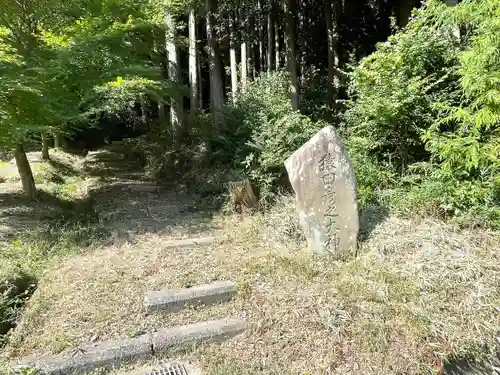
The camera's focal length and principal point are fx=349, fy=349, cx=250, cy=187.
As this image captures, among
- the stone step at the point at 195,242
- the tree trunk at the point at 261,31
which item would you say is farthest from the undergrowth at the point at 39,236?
the tree trunk at the point at 261,31

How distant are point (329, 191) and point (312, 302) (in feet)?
4.03

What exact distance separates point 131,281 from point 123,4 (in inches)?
209

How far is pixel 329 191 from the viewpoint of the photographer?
3789mm

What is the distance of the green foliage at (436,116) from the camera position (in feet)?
12.1

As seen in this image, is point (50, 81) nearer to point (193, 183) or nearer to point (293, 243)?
point (193, 183)

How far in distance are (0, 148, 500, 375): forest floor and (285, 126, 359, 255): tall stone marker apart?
22 centimetres

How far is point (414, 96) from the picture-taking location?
Result: 183 inches

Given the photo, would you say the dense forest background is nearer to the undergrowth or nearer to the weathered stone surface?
the undergrowth

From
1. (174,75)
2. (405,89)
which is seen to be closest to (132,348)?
(405,89)

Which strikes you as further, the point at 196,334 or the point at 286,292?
the point at 286,292

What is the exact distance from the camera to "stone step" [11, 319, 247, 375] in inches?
99.5

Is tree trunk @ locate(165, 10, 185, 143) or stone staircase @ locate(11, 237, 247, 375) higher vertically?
tree trunk @ locate(165, 10, 185, 143)

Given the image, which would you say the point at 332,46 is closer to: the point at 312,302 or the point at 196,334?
the point at 312,302

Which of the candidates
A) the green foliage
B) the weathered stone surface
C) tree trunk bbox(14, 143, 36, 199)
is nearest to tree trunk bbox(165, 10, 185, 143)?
tree trunk bbox(14, 143, 36, 199)
